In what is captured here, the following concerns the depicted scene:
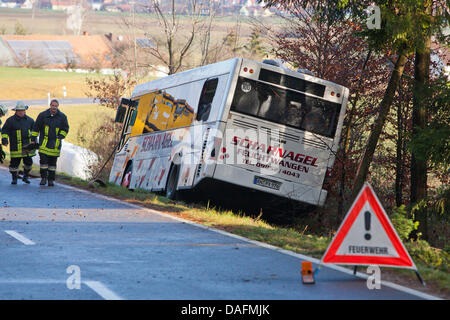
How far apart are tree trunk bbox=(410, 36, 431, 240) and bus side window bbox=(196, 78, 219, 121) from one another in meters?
4.00

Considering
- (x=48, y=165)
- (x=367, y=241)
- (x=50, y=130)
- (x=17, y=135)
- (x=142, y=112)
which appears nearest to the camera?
(x=367, y=241)

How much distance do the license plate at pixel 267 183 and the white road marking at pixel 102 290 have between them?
8.62m

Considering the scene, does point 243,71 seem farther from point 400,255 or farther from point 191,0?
point 191,0

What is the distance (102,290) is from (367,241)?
8.48 feet

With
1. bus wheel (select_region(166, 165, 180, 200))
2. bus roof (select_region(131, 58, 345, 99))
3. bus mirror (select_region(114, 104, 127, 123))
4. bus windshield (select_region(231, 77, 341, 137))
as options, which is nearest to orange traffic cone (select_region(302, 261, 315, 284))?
bus windshield (select_region(231, 77, 341, 137))

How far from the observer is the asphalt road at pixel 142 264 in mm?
7539

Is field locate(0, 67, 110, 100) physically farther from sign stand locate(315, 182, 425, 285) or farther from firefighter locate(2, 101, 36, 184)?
sign stand locate(315, 182, 425, 285)

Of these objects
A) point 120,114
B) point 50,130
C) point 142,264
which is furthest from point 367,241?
point 120,114

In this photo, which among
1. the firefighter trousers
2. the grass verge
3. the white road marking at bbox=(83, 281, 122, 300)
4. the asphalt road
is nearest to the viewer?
the white road marking at bbox=(83, 281, 122, 300)

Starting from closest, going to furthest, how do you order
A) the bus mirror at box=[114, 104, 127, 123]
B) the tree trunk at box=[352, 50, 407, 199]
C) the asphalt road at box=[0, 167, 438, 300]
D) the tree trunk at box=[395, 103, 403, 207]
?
the asphalt road at box=[0, 167, 438, 300]
the tree trunk at box=[352, 50, 407, 199]
the tree trunk at box=[395, 103, 403, 207]
the bus mirror at box=[114, 104, 127, 123]

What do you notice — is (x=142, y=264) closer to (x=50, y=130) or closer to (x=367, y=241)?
(x=367, y=241)

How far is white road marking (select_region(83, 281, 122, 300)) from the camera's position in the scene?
7.23 m

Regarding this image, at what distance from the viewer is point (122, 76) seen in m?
35.4

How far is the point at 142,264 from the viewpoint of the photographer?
913 centimetres
